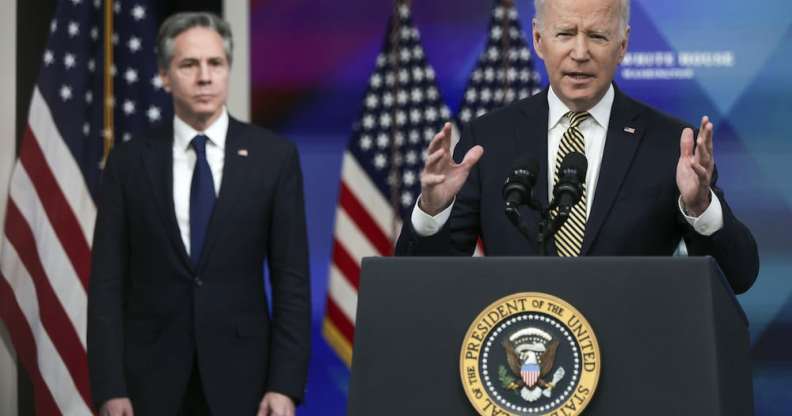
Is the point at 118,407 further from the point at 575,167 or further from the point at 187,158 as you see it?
the point at 575,167

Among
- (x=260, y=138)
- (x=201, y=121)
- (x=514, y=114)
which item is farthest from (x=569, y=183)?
(x=201, y=121)

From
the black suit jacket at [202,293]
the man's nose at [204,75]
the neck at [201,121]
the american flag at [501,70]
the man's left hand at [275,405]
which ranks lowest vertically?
the man's left hand at [275,405]

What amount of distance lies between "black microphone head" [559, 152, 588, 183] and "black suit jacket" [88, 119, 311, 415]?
1906 mm

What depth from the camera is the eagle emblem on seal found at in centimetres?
215

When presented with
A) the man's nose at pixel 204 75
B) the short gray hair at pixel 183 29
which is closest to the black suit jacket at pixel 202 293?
the man's nose at pixel 204 75

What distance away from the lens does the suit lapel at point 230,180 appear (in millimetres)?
4180

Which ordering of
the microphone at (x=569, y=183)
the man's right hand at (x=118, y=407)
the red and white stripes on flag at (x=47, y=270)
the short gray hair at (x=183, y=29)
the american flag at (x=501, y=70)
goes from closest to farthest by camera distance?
the microphone at (x=569, y=183)
the man's right hand at (x=118, y=407)
the short gray hair at (x=183, y=29)
the red and white stripes on flag at (x=47, y=270)
the american flag at (x=501, y=70)

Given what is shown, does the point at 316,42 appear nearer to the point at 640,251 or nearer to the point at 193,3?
the point at 193,3

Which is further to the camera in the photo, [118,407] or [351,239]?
[351,239]

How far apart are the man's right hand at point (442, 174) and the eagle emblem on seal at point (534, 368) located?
1.75 feet

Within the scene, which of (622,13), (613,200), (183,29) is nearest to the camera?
(613,200)

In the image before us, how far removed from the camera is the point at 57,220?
18.6 feet

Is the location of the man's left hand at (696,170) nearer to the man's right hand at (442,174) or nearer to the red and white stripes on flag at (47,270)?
the man's right hand at (442,174)

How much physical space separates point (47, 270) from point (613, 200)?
3389mm
